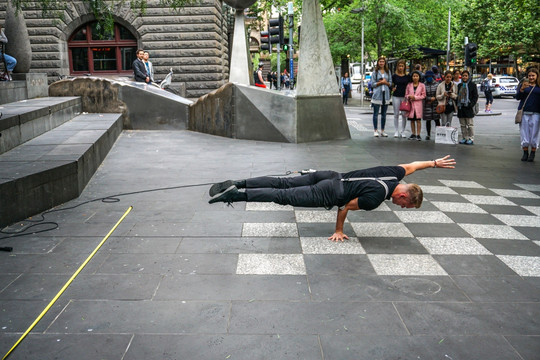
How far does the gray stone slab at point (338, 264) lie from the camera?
15.6 feet

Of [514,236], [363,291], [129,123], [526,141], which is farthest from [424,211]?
[129,123]

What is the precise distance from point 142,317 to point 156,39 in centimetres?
2254

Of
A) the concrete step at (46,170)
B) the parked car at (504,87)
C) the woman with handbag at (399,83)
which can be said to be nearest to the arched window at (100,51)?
the woman with handbag at (399,83)

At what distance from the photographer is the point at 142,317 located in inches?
152

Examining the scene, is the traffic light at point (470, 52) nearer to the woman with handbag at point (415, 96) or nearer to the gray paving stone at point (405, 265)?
the woman with handbag at point (415, 96)

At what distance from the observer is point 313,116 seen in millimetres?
12977

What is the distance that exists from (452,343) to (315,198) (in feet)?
7.17

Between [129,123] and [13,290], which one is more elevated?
[129,123]

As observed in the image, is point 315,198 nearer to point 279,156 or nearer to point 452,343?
point 452,343

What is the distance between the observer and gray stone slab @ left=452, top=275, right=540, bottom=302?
424 cm

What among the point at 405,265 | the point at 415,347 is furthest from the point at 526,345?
the point at 405,265

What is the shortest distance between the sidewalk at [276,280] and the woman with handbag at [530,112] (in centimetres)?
325

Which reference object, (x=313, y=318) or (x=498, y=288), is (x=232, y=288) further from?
(x=498, y=288)

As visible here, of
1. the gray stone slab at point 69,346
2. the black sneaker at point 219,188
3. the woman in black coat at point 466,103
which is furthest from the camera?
the woman in black coat at point 466,103
